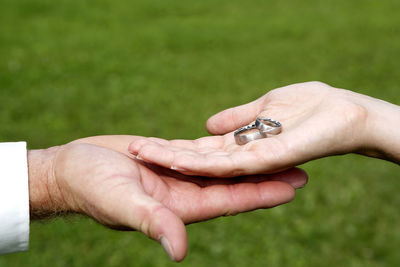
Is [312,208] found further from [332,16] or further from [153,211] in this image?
[332,16]

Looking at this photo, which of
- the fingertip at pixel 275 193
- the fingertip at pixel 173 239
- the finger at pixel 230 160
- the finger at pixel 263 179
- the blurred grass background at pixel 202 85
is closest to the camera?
the fingertip at pixel 173 239

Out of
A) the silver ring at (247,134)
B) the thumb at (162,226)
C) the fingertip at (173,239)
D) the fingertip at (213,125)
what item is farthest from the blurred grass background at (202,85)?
the fingertip at (173,239)

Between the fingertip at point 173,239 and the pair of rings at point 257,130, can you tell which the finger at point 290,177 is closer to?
the pair of rings at point 257,130

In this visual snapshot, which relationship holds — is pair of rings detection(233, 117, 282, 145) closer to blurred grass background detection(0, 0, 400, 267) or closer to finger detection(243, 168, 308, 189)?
finger detection(243, 168, 308, 189)

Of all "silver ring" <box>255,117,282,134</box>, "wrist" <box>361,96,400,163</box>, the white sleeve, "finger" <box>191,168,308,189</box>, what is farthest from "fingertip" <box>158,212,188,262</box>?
"wrist" <box>361,96,400,163</box>

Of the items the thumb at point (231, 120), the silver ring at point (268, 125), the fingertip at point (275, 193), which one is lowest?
the fingertip at point (275, 193)

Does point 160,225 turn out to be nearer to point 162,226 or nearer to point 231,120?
point 162,226
